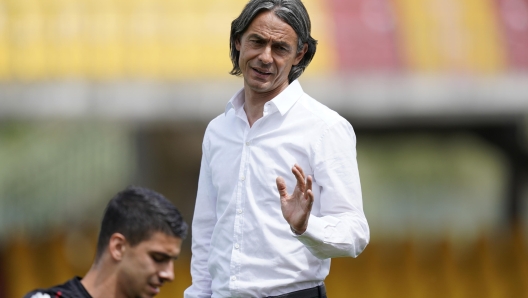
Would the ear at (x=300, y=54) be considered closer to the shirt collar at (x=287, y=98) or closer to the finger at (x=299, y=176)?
the shirt collar at (x=287, y=98)

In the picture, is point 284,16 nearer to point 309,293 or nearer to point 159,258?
point 309,293

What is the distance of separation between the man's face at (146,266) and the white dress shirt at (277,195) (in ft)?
3.42

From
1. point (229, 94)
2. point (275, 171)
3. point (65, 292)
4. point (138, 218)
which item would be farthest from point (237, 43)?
point (229, 94)

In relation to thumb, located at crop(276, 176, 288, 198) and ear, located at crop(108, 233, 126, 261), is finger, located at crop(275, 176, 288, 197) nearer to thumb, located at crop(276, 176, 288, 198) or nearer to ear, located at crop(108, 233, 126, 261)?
thumb, located at crop(276, 176, 288, 198)

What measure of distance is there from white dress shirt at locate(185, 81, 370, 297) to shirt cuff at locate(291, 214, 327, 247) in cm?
7

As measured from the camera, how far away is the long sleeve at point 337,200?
2.30m

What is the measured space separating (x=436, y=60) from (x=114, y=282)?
21.6 ft

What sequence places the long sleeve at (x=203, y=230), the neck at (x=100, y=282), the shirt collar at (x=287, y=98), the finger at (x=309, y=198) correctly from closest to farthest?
the finger at (x=309, y=198)
the shirt collar at (x=287, y=98)
the long sleeve at (x=203, y=230)
the neck at (x=100, y=282)

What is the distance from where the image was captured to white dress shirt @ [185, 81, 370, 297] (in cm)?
245

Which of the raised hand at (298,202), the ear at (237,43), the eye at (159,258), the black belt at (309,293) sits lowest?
the eye at (159,258)

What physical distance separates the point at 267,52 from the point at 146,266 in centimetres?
149

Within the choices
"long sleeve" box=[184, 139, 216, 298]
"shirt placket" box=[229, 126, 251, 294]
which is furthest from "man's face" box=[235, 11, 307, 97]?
"long sleeve" box=[184, 139, 216, 298]

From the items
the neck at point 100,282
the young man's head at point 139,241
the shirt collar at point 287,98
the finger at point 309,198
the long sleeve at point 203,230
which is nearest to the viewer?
the finger at point 309,198

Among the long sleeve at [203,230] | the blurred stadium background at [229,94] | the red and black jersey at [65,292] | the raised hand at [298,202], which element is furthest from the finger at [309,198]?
the blurred stadium background at [229,94]
